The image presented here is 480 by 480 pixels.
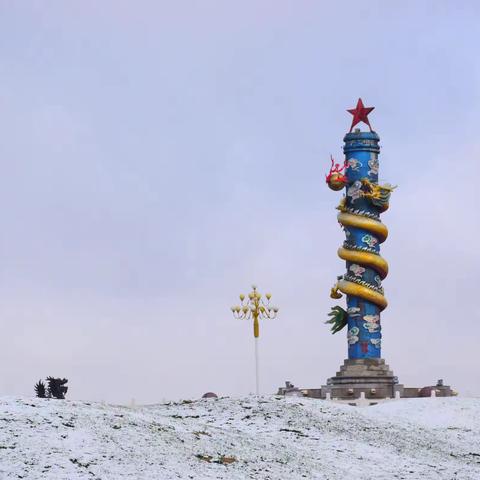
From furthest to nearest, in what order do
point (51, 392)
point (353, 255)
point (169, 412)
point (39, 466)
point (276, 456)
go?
point (353, 255), point (51, 392), point (169, 412), point (276, 456), point (39, 466)

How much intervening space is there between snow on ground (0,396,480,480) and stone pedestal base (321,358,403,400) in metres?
17.5

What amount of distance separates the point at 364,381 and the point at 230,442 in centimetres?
3155

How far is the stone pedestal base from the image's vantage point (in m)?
69.9

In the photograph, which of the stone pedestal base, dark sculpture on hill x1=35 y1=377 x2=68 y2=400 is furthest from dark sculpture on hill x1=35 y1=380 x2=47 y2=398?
the stone pedestal base

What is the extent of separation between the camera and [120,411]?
39.9m

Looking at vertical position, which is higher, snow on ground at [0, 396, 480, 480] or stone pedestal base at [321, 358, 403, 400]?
stone pedestal base at [321, 358, 403, 400]

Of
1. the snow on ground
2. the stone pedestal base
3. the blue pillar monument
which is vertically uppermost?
the blue pillar monument

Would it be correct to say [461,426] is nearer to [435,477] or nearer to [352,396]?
[435,477]

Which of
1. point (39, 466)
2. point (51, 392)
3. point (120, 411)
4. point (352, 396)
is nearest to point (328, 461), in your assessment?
point (120, 411)

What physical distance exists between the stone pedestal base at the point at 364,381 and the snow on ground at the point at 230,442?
57.6 feet

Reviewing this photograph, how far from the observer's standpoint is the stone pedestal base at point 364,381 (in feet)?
229

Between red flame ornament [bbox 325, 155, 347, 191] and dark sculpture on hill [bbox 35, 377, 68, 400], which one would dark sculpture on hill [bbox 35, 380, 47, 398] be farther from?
red flame ornament [bbox 325, 155, 347, 191]

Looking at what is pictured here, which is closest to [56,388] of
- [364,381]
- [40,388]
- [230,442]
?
[40,388]

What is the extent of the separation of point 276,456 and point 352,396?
31.6m
